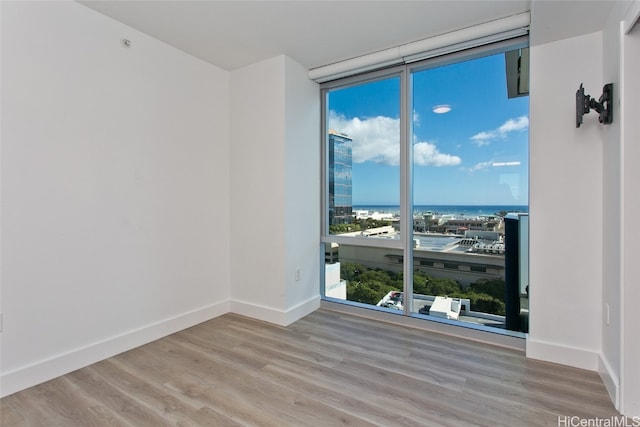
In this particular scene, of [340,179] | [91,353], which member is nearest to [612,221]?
[340,179]

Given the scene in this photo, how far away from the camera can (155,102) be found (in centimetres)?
268

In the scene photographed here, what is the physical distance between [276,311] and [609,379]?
2.48 metres

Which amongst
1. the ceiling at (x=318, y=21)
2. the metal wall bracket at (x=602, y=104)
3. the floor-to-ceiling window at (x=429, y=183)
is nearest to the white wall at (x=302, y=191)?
the floor-to-ceiling window at (x=429, y=183)

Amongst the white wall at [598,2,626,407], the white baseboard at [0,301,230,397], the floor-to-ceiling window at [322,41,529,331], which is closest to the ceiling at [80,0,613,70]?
the white wall at [598,2,626,407]

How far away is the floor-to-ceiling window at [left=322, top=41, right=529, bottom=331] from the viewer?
2666 mm

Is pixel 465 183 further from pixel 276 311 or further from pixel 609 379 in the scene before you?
pixel 276 311

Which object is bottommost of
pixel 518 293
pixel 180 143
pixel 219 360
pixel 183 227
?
pixel 219 360

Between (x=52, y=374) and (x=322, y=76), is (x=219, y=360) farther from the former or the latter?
(x=322, y=76)

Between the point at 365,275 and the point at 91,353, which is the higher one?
the point at 365,275

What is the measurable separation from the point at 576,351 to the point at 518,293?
1.96 ft

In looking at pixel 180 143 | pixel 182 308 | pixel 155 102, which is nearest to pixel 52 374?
pixel 182 308

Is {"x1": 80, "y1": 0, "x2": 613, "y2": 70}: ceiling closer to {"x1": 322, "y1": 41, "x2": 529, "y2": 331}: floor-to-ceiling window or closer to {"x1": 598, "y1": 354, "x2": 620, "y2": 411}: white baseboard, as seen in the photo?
{"x1": 322, "y1": 41, "x2": 529, "y2": 331}: floor-to-ceiling window

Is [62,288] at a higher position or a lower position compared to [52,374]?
higher

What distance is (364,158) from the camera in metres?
3.34
